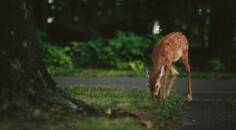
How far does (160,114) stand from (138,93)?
3.38m

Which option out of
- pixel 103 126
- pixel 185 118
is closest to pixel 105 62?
pixel 185 118

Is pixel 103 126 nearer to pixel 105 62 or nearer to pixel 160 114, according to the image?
pixel 160 114

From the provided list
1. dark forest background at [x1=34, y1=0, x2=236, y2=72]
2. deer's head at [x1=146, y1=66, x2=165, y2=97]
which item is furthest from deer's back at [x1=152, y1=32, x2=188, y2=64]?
dark forest background at [x1=34, y1=0, x2=236, y2=72]

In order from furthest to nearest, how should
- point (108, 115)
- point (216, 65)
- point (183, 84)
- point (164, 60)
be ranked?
point (216, 65) → point (183, 84) → point (164, 60) → point (108, 115)

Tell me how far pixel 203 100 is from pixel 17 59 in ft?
16.4

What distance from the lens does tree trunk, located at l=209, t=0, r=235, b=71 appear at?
73.3 feet

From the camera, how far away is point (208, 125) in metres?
Answer: 10.7

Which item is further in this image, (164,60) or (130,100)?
(164,60)

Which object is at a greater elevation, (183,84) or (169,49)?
(169,49)

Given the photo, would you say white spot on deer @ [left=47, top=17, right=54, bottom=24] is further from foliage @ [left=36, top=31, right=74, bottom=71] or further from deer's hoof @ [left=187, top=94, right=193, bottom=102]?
deer's hoof @ [left=187, top=94, right=193, bottom=102]

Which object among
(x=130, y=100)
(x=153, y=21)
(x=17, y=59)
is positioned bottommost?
(x=130, y=100)

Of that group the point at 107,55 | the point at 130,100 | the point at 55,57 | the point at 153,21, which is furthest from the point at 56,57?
the point at 130,100

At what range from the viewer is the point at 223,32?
75.7 ft

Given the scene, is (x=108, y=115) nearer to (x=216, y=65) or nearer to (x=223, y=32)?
(x=216, y=65)
